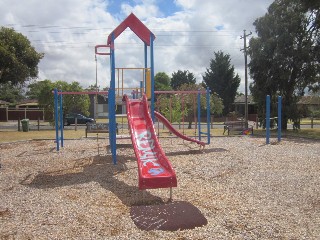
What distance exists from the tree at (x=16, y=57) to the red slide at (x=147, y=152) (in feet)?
59.1

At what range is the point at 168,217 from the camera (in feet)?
17.8

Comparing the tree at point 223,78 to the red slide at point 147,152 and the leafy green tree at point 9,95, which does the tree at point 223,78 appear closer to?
the red slide at point 147,152

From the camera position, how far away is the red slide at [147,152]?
6520 millimetres

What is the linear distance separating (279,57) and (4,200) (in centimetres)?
2160

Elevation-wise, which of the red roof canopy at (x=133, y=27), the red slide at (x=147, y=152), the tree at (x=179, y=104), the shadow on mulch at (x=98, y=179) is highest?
the red roof canopy at (x=133, y=27)

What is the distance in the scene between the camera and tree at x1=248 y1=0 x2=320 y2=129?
24.2m

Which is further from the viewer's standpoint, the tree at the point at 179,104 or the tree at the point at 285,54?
the tree at the point at 179,104

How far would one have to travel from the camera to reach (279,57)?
2453cm

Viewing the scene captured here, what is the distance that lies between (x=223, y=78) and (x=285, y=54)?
29.1m

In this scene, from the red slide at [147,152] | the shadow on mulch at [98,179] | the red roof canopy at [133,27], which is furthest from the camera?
the red roof canopy at [133,27]

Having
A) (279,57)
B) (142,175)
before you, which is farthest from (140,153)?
(279,57)

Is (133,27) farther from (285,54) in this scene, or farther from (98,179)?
(285,54)

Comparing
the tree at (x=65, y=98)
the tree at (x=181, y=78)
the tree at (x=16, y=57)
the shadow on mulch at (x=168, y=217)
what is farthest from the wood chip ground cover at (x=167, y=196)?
the tree at (x=181, y=78)

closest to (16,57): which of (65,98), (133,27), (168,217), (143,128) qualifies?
(65,98)
